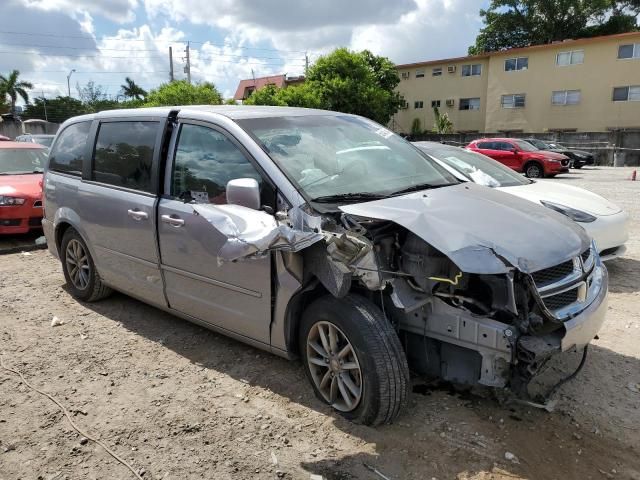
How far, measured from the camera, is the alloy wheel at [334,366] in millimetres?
3039

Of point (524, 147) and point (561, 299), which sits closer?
point (561, 299)

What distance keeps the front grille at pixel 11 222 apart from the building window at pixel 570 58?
3761cm

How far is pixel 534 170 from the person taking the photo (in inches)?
765

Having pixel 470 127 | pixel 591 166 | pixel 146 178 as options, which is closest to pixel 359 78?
pixel 470 127

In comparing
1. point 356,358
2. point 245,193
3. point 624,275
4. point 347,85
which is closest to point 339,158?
point 245,193

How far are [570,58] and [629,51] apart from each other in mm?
3622

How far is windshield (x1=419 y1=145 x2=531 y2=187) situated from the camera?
20.9 feet

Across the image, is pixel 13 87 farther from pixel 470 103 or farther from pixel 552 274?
pixel 552 274

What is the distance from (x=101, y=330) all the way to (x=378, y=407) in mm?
2820

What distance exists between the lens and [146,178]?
4129 mm

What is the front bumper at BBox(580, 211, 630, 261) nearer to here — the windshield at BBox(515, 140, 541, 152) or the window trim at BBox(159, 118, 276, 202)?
the window trim at BBox(159, 118, 276, 202)

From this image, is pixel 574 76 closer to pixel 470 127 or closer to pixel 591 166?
pixel 470 127

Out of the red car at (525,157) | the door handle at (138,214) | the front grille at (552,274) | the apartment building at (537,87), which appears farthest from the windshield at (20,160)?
the apartment building at (537,87)

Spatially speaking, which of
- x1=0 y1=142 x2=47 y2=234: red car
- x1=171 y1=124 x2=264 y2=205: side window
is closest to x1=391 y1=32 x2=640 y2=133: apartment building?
x1=0 y1=142 x2=47 y2=234: red car
